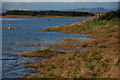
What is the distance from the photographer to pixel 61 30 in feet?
204

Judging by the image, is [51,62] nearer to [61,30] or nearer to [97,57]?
[97,57]

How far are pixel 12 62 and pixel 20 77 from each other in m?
6.05

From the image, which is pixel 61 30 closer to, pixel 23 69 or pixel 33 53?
pixel 33 53

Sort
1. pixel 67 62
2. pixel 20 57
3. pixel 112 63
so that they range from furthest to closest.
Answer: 1. pixel 20 57
2. pixel 67 62
3. pixel 112 63

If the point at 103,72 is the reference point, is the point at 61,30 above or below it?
below

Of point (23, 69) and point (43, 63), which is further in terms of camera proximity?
point (43, 63)

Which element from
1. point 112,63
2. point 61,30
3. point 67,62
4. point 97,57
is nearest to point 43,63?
point 67,62

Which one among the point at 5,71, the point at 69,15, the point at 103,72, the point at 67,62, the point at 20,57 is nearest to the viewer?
the point at 103,72

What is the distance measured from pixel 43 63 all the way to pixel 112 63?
19.9ft

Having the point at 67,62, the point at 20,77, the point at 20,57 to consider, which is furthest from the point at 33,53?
the point at 20,77

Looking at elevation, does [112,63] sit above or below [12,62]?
above

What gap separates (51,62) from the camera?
22156mm

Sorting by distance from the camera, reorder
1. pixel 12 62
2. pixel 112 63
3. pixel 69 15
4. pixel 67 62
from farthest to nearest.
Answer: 1. pixel 69 15
2. pixel 12 62
3. pixel 67 62
4. pixel 112 63

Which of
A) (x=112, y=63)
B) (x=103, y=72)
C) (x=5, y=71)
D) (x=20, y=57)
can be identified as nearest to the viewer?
(x=103, y=72)
